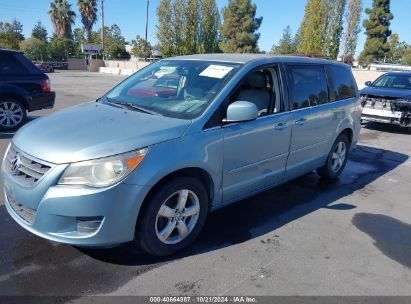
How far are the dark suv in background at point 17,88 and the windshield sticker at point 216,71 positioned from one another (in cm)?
638

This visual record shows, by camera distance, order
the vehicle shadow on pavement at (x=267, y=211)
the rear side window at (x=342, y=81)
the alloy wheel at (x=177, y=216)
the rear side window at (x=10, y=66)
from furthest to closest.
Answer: the rear side window at (x=10, y=66) < the rear side window at (x=342, y=81) < the vehicle shadow on pavement at (x=267, y=211) < the alloy wheel at (x=177, y=216)

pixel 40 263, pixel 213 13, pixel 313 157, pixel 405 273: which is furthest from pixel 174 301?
pixel 213 13

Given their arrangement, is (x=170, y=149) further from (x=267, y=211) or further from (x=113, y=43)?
(x=113, y=43)

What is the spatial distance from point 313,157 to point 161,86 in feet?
7.54

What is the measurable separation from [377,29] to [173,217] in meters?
53.7

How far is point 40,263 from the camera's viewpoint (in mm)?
3322

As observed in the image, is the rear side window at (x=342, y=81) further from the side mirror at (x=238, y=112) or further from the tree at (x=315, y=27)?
the tree at (x=315, y=27)

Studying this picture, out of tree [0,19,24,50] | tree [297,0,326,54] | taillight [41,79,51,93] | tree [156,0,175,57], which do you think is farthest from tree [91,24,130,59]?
taillight [41,79,51,93]

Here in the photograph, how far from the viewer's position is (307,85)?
195 inches

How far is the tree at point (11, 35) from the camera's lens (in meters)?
56.2

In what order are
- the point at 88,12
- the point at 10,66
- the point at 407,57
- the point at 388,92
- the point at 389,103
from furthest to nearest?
1. the point at 88,12
2. the point at 407,57
3. the point at 388,92
4. the point at 389,103
5. the point at 10,66

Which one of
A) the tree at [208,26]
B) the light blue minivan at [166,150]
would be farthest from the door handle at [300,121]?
the tree at [208,26]

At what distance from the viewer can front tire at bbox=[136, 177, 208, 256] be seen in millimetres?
3262

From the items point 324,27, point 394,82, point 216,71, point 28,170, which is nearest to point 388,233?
point 216,71
